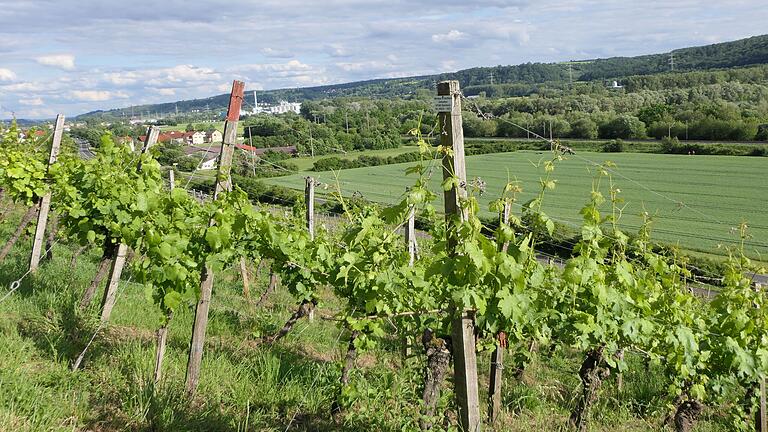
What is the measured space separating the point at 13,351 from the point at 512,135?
159ft

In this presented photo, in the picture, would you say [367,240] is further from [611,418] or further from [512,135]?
[512,135]

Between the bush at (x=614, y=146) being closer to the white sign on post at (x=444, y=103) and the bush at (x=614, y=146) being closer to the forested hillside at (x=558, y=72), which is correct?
the forested hillside at (x=558, y=72)

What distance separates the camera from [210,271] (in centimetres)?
449

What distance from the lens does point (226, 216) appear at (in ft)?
14.0

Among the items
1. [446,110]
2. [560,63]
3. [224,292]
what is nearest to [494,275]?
[446,110]

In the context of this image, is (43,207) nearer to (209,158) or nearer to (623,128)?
(209,158)

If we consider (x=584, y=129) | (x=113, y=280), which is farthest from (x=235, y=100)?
(x=584, y=129)

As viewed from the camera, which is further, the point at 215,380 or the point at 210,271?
the point at 210,271

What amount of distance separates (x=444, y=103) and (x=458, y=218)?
561mm

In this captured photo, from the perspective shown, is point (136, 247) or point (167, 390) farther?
point (136, 247)

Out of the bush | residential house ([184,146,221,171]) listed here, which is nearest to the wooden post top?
residential house ([184,146,221,171])

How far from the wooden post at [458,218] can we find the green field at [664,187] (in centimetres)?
2657

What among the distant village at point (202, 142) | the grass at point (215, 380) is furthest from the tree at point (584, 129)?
the grass at point (215, 380)

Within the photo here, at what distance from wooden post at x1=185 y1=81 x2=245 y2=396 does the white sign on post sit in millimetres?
2229
